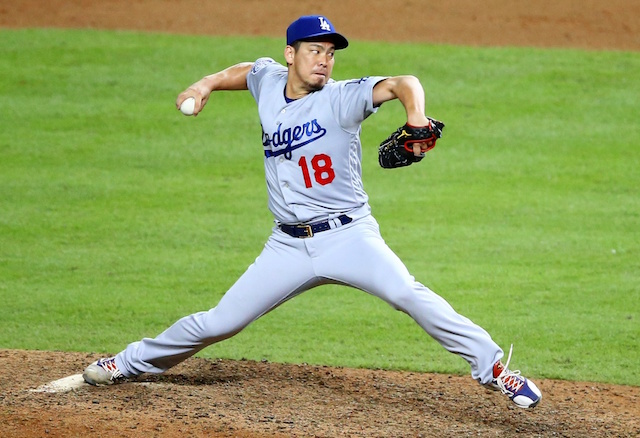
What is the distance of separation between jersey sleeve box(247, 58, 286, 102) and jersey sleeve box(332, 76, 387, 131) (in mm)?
602

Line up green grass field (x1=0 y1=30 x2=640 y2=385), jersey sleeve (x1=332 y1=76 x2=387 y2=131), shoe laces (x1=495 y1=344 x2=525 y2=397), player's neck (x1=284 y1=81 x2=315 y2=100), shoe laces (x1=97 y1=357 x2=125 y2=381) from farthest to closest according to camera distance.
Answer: green grass field (x1=0 y1=30 x2=640 y2=385) → shoe laces (x1=97 y1=357 x2=125 y2=381) → player's neck (x1=284 y1=81 x2=315 y2=100) → shoe laces (x1=495 y1=344 x2=525 y2=397) → jersey sleeve (x1=332 y1=76 x2=387 y2=131)

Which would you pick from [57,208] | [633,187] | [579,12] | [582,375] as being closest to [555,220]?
[633,187]

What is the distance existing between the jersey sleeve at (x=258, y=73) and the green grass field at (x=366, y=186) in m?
1.78

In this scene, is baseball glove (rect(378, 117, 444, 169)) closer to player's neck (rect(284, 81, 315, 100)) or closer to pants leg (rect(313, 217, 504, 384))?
pants leg (rect(313, 217, 504, 384))

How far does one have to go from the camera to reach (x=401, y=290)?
173 inches

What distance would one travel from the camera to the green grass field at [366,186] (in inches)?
253

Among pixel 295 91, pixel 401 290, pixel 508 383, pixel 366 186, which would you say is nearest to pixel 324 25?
pixel 295 91

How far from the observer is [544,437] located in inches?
178

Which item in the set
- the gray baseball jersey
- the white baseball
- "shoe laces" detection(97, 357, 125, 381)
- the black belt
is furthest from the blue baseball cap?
"shoe laces" detection(97, 357, 125, 381)

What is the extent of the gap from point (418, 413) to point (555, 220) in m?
4.23

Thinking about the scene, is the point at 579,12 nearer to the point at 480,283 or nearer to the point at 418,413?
the point at 480,283

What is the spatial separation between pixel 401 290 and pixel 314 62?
3.85ft

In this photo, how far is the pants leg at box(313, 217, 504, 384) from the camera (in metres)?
4.42

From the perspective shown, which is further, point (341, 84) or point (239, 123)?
point (239, 123)
